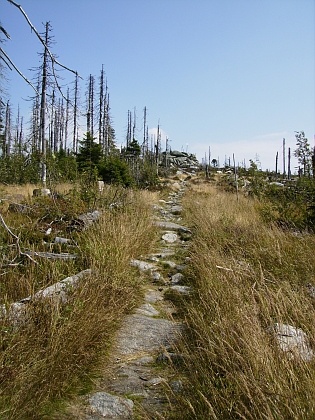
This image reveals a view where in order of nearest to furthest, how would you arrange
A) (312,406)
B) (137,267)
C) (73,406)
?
1. (312,406)
2. (73,406)
3. (137,267)

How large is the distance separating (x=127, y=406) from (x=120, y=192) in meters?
6.81

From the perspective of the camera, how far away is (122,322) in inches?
135

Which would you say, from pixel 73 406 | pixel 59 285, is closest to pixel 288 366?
pixel 73 406

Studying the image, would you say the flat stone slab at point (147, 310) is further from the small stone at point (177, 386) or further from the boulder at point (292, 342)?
the boulder at point (292, 342)

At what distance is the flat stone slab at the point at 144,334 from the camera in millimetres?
2978

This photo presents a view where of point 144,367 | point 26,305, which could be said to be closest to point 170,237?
point 144,367

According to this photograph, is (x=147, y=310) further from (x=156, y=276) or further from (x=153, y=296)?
(x=156, y=276)

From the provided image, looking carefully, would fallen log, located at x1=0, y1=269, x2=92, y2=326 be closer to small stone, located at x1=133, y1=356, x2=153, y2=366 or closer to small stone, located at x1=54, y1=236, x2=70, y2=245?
small stone, located at x1=133, y1=356, x2=153, y2=366

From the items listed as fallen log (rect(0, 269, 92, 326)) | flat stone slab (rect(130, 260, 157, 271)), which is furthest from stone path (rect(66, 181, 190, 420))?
fallen log (rect(0, 269, 92, 326))

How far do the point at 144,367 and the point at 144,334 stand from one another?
1.91ft

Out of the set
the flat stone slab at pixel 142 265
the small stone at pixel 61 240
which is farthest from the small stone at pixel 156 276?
the small stone at pixel 61 240

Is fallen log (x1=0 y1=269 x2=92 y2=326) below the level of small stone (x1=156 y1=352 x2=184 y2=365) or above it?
above

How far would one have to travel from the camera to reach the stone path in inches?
80.7

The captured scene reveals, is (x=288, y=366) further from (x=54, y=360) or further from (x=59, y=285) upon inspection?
(x=59, y=285)
